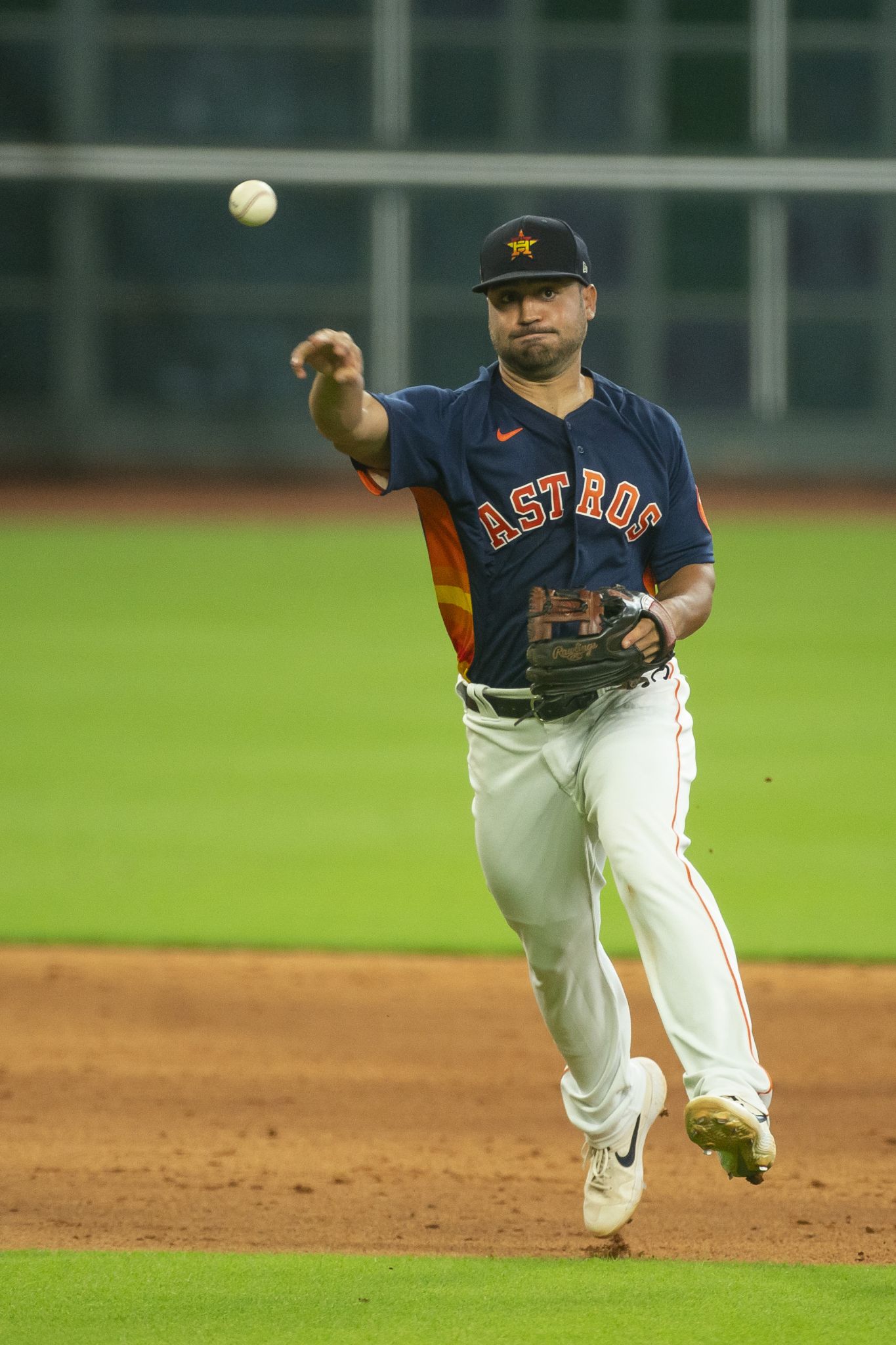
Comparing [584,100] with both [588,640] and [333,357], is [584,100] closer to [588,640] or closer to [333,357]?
[333,357]

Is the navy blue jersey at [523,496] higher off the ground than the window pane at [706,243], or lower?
lower

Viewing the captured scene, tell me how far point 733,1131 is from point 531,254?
1857mm

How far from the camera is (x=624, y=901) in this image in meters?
3.46

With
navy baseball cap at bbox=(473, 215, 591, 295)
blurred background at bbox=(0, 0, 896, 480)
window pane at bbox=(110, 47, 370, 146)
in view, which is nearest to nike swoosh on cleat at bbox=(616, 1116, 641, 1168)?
navy baseball cap at bbox=(473, 215, 591, 295)

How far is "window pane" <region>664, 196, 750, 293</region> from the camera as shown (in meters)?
23.6

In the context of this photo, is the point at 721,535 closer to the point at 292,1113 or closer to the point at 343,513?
the point at 343,513

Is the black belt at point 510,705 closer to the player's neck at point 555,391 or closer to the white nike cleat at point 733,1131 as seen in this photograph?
the player's neck at point 555,391

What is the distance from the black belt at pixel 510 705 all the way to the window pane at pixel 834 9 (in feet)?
74.6

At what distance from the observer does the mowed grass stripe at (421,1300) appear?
310 cm

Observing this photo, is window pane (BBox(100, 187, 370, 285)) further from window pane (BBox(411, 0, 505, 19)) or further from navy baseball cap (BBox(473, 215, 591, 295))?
navy baseball cap (BBox(473, 215, 591, 295))

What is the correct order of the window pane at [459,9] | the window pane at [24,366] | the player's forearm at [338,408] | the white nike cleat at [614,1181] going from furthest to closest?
the window pane at [459,9], the window pane at [24,366], the white nike cleat at [614,1181], the player's forearm at [338,408]

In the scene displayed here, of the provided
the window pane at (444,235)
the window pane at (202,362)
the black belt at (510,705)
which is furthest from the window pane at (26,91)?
the black belt at (510,705)

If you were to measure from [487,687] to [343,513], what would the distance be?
1765cm

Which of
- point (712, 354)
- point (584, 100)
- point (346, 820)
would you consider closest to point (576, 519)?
point (346, 820)
